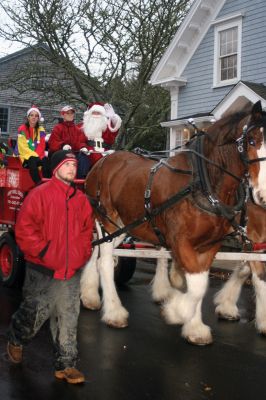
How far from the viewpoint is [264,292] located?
227 inches

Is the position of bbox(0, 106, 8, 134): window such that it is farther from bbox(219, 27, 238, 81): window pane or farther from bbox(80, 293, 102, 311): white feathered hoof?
bbox(80, 293, 102, 311): white feathered hoof

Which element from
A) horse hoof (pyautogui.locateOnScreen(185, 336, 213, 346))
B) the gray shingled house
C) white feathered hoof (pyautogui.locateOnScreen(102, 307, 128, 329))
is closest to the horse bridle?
horse hoof (pyautogui.locateOnScreen(185, 336, 213, 346))

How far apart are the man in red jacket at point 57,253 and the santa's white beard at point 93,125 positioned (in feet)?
12.3

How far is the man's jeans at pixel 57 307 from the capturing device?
13.7ft

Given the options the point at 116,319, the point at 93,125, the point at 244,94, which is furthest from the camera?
the point at 244,94

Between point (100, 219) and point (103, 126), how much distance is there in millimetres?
2050

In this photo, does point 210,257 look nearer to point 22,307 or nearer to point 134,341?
point 134,341

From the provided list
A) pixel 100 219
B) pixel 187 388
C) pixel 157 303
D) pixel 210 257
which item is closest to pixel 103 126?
pixel 100 219

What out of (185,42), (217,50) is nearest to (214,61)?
(217,50)

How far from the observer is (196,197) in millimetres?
4867

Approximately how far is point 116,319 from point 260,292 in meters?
1.59

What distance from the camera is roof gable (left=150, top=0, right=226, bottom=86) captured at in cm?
1623

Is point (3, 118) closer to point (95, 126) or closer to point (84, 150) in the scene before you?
point (95, 126)

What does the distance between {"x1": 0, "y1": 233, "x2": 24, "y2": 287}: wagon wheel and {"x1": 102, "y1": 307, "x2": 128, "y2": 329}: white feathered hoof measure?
2.07 meters
